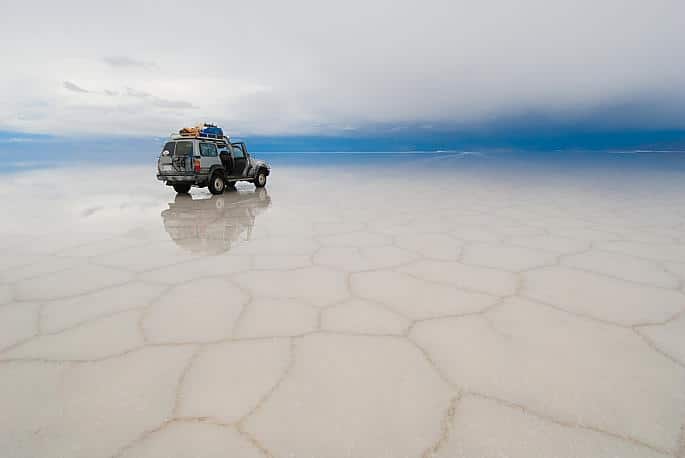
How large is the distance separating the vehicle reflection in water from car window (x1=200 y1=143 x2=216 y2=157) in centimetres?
118

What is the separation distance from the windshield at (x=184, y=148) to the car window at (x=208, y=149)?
0.90 ft

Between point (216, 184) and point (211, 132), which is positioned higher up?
point (211, 132)

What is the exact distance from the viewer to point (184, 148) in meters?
9.53

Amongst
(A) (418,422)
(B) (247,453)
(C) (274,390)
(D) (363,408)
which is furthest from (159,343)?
(A) (418,422)

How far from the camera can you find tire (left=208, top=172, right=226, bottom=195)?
9.99 meters

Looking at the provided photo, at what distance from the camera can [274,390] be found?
77.4 inches

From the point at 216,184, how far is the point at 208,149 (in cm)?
98

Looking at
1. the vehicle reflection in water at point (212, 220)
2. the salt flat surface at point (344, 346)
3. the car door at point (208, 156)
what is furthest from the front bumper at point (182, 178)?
the salt flat surface at point (344, 346)

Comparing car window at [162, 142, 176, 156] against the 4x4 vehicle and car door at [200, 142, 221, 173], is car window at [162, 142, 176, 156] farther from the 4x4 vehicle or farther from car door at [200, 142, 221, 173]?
car door at [200, 142, 221, 173]

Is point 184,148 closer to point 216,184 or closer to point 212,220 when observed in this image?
point 216,184

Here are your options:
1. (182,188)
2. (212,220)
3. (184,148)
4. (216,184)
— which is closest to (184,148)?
(184,148)

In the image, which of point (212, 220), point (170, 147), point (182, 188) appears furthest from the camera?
point (182, 188)

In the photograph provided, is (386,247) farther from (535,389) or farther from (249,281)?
(535,389)

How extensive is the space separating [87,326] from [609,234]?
6437 millimetres
